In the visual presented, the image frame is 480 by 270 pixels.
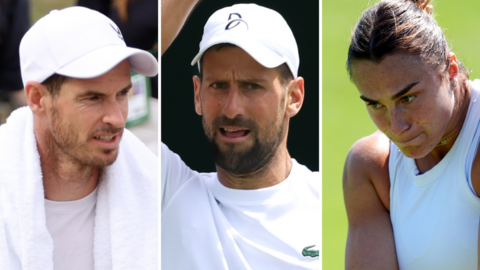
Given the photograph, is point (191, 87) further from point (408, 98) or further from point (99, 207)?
point (408, 98)

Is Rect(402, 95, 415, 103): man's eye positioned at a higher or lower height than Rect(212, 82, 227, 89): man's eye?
higher

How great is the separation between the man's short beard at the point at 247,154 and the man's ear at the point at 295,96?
7cm

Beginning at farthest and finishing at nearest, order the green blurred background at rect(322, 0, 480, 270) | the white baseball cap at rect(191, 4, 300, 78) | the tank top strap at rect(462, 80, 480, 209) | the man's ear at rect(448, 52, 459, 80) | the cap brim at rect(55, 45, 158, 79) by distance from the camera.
Result: the green blurred background at rect(322, 0, 480, 270)
the white baseball cap at rect(191, 4, 300, 78)
the cap brim at rect(55, 45, 158, 79)
the man's ear at rect(448, 52, 459, 80)
the tank top strap at rect(462, 80, 480, 209)

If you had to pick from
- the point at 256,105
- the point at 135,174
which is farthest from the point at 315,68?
the point at 135,174

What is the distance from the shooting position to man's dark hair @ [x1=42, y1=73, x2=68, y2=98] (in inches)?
78.2

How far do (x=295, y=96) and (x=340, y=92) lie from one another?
2.09m

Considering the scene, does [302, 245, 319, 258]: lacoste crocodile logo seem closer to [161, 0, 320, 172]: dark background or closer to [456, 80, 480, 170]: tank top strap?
[161, 0, 320, 172]: dark background

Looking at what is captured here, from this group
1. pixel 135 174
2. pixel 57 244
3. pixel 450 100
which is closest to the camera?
pixel 450 100

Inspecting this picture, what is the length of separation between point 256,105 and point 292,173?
298 millimetres

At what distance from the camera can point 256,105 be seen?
2.09 m

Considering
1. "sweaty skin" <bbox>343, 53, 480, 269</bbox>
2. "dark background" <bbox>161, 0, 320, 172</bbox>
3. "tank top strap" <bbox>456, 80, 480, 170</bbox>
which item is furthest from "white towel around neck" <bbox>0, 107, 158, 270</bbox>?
"tank top strap" <bbox>456, 80, 480, 170</bbox>

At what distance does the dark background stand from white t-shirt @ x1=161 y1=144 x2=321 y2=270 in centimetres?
6

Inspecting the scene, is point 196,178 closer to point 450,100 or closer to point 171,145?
point 171,145

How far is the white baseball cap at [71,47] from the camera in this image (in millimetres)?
1979
